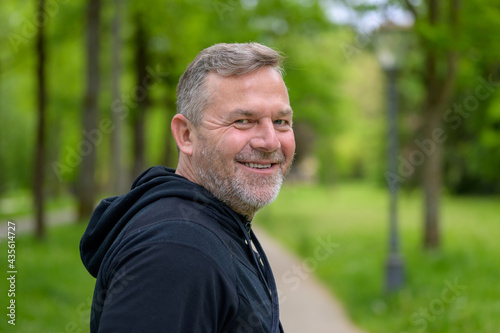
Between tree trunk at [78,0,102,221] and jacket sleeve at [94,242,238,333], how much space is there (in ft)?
42.3

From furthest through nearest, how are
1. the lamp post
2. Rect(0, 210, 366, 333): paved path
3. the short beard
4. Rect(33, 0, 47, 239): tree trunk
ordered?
1. Rect(33, 0, 47, 239): tree trunk
2. the lamp post
3. Rect(0, 210, 366, 333): paved path
4. the short beard

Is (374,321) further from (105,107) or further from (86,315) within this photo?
(105,107)

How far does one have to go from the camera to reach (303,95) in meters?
19.3

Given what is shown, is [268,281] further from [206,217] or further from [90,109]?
[90,109]

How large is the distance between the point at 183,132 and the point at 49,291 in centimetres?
639

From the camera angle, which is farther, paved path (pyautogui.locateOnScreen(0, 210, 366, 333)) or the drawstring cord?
paved path (pyautogui.locateOnScreen(0, 210, 366, 333))

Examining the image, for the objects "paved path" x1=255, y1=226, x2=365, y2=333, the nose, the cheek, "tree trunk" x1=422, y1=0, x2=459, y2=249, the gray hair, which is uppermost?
the gray hair

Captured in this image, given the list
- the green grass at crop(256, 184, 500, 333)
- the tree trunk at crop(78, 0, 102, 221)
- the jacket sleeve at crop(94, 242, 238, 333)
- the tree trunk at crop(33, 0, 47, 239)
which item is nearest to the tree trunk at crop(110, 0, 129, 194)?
the tree trunk at crop(78, 0, 102, 221)

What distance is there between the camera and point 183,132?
180 cm

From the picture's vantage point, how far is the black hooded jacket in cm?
128

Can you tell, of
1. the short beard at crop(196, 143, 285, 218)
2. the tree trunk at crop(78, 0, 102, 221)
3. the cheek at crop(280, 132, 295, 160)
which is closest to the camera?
the short beard at crop(196, 143, 285, 218)

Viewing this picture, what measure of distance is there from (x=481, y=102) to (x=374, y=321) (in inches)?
247

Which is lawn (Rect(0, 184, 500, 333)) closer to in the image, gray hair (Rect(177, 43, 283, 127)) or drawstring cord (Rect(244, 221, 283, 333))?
drawstring cord (Rect(244, 221, 283, 333))

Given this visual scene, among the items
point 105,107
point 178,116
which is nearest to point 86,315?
point 178,116
